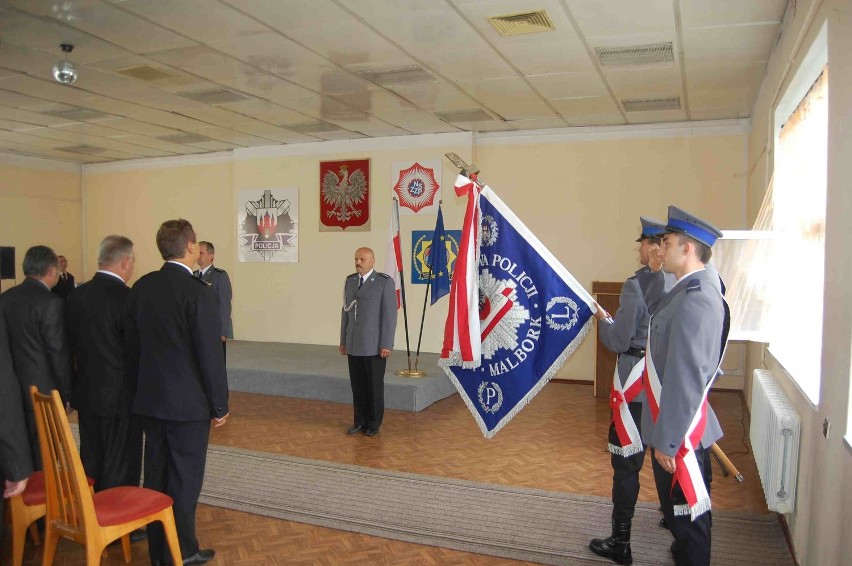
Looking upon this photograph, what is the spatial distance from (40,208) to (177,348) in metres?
9.91

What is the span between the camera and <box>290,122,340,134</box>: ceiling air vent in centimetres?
850

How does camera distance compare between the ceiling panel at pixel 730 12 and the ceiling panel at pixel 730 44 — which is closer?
the ceiling panel at pixel 730 12

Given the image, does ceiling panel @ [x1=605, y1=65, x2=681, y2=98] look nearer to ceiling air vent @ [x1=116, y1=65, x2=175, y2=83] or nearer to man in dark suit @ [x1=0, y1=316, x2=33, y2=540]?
ceiling air vent @ [x1=116, y1=65, x2=175, y2=83]

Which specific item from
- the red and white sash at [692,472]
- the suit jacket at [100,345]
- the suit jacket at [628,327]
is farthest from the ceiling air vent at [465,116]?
the red and white sash at [692,472]

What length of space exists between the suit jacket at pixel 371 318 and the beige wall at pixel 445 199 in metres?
3.37

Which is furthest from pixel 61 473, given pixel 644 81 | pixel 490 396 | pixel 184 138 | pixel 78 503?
pixel 184 138

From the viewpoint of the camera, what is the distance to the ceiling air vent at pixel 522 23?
460 centimetres

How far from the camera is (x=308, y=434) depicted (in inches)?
222

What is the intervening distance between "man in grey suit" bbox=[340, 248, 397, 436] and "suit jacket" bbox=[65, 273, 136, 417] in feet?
8.09

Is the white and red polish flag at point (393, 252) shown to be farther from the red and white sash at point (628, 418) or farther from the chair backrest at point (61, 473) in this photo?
the chair backrest at point (61, 473)

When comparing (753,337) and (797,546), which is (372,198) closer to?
(753,337)

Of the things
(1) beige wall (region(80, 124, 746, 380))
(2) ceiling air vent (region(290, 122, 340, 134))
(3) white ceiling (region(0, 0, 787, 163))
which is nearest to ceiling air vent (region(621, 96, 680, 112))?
(3) white ceiling (region(0, 0, 787, 163))

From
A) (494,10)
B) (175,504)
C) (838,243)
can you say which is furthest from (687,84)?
(175,504)

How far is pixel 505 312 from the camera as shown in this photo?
3.17m
